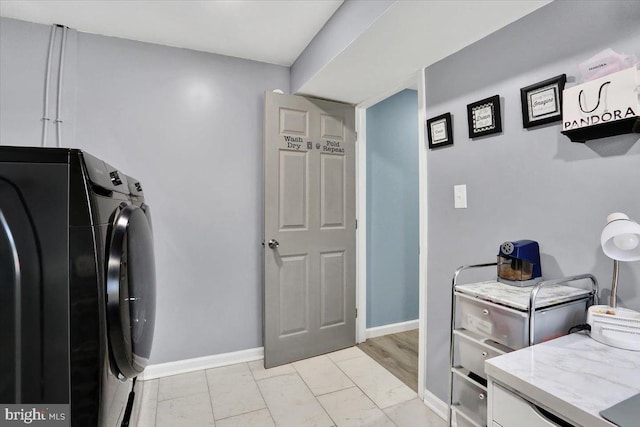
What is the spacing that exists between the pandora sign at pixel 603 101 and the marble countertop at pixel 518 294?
631mm

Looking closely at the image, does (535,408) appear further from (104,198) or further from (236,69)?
(236,69)

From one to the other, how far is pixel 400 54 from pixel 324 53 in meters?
0.49

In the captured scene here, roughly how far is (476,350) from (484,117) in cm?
114

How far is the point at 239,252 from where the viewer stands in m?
2.56

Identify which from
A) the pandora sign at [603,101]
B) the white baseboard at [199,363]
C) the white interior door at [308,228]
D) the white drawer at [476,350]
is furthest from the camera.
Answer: the white interior door at [308,228]

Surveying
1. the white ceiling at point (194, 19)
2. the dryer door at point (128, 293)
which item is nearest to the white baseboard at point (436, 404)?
the dryer door at point (128, 293)

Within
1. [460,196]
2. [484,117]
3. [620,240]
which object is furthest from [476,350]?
[484,117]

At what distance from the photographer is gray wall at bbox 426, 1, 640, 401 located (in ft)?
3.90

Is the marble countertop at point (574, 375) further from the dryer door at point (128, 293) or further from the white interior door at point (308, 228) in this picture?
the white interior door at point (308, 228)

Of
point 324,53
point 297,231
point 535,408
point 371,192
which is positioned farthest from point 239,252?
point 535,408

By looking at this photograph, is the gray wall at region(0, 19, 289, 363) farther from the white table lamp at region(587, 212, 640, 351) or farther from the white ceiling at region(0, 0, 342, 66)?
the white table lamp at region(587, 212, 640, 351)

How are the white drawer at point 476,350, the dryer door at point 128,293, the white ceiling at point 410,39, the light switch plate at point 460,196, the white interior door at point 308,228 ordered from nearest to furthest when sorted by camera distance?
1. the dryer door at point 128,293
2. the white drawer at point 476,350
3. the white ceiling at point 410,39
4. the light switch plate at point 460,196
5. the white interior door at point 308,228

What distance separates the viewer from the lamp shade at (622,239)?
1011 millimetres

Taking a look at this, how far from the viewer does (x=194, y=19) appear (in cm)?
199
